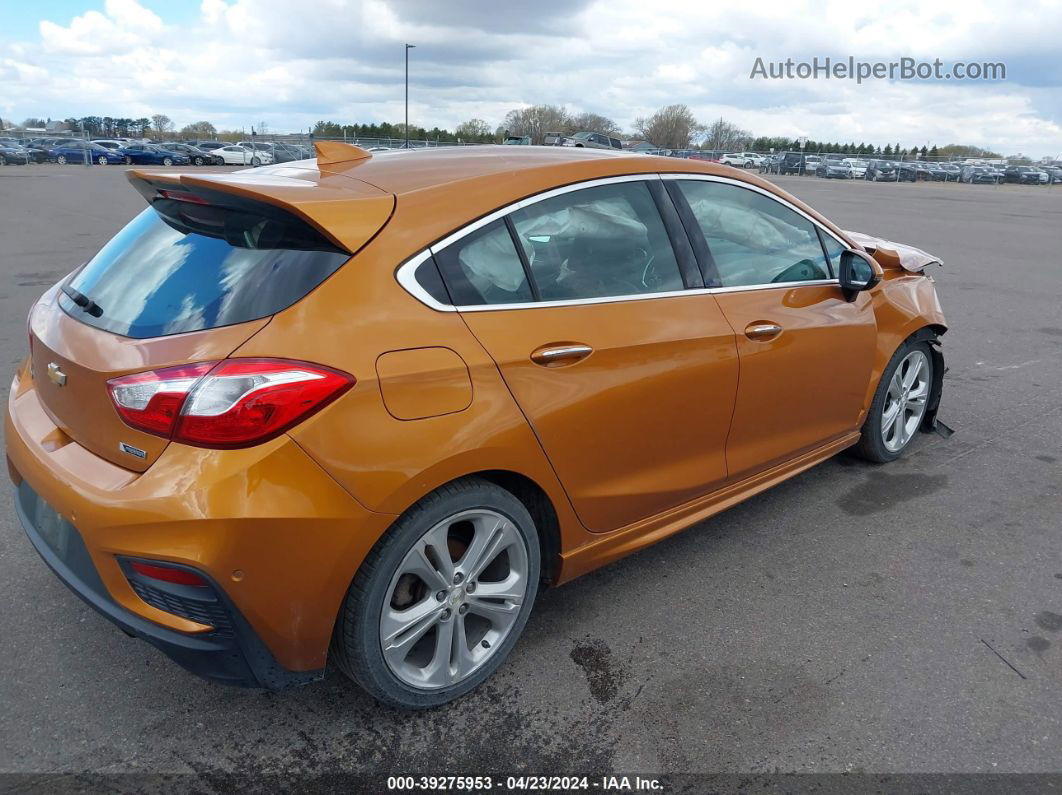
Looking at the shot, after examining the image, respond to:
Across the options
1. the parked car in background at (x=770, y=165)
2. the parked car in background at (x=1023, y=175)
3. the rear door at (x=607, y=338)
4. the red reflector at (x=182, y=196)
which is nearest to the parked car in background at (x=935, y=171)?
the parked car in background at (x=1023, y=175)

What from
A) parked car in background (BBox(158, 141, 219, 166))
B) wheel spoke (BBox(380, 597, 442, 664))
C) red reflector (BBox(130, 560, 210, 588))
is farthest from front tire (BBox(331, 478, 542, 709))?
parked car in background (BBox(158, 141, 219, 166))

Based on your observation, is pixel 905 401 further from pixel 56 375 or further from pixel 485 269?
pixel 56 375

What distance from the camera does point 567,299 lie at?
107 inches

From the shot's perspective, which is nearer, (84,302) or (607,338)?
(84,302)

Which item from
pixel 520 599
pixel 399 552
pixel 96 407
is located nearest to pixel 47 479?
pixel 96 407

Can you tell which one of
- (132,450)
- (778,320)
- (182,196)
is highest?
(182,196)

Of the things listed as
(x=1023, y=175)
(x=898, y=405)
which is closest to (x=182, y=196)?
(x=898, y=405)

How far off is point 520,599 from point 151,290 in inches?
60.2

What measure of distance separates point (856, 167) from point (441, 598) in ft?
177

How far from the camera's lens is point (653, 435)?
2.95 meters

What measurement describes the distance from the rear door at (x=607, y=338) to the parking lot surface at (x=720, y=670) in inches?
19.3

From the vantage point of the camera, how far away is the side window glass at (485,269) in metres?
2.45

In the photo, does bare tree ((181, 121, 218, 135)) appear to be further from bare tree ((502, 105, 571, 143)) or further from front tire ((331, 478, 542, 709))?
front tire ((331, 478, 542, 709))

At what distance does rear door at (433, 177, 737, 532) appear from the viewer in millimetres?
2527
